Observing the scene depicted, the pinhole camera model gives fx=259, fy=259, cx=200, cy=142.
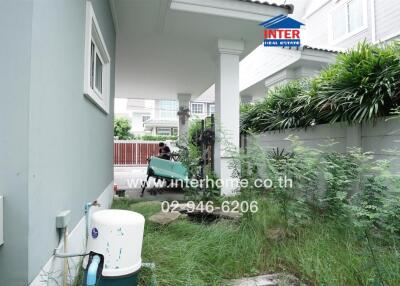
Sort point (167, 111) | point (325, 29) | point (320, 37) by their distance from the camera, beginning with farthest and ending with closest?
point (167, 111), point (320, 37), point (325, 29)

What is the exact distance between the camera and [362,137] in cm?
331

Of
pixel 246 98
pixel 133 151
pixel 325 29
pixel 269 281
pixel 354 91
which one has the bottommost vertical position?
pixel 269 281

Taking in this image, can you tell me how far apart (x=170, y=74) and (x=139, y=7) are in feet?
11.3

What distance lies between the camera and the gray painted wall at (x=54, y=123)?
3.82ft

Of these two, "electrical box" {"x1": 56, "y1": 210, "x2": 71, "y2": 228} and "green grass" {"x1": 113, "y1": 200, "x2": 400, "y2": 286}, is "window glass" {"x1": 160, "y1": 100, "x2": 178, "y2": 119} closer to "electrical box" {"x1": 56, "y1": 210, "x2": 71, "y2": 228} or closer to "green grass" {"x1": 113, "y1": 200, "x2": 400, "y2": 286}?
"green grass" {"x1": 113, "y1": 200, "x2": 400, "y2": 286}

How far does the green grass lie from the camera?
1881 millimetres

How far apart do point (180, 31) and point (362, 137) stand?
3.33 metres

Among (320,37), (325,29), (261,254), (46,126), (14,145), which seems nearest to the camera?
(14,145)

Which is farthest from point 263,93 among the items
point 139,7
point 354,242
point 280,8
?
point 354,242

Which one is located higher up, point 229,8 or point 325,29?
point 325,29

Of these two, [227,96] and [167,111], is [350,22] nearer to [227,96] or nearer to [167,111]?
[227,96]

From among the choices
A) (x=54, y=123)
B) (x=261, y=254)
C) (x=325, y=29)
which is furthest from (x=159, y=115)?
(x=54, y=123)

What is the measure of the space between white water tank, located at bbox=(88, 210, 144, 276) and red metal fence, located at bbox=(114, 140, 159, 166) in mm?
13709

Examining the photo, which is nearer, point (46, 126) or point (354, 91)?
point (46, 126)
